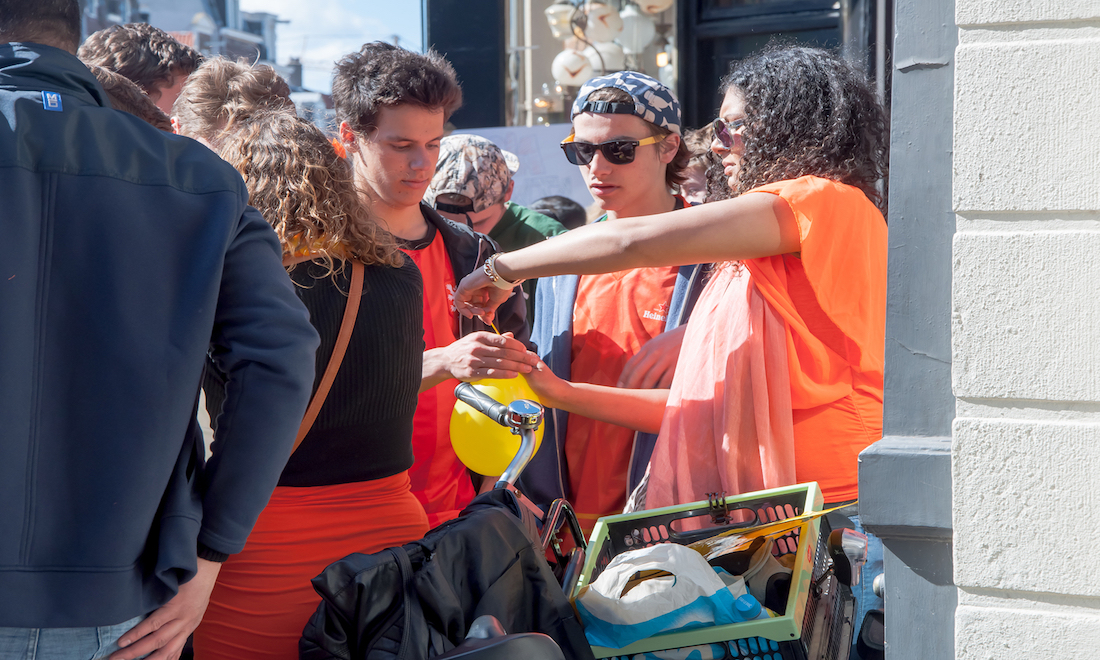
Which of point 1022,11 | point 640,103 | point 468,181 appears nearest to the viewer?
point 1022,11

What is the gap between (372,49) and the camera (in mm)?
2781

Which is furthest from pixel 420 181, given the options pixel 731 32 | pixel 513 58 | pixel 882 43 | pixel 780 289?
pixel 513 58

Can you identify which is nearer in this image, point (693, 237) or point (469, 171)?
point (693, 237)

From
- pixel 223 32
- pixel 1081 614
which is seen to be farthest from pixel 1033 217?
pixel 223 32

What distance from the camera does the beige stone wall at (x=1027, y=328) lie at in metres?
1.44

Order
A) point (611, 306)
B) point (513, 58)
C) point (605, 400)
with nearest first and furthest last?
point (605, 400), point (611, 306), point (513, 58)

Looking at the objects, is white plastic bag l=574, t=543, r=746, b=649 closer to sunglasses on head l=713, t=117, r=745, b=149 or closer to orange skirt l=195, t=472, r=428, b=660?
orange skirt l=195, t=472, r=428, b=660

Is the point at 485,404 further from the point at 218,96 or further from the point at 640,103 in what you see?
the point at 218,96

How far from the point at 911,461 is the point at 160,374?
118cm

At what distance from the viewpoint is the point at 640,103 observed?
275 centimetres

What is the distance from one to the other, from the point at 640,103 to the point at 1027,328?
5.01 feet

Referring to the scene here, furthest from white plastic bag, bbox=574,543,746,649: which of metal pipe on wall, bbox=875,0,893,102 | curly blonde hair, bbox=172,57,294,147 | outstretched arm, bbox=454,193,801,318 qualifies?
metal pipe on wall, bbox=875,0,893,102

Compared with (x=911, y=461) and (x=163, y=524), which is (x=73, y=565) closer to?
(x=163, y=524)

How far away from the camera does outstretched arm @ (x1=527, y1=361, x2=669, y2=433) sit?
2.29 metres
